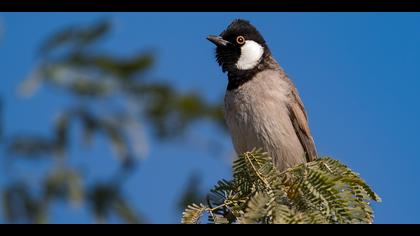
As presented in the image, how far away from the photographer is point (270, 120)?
6457mm

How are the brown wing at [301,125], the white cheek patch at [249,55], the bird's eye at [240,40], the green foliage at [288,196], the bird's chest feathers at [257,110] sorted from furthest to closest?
the bird's eye at [240,40], the white cheek patch at [249,55], the brown wing at [301,125], the bird's chest feathers at [257,110], the green foliage at [288,196]

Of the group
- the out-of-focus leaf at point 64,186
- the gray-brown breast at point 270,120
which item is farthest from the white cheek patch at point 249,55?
the out-of-focus leaf at point 64,186

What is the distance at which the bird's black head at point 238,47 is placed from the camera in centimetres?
693

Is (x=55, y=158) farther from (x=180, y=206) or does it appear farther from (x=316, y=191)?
(x=316, y=191)

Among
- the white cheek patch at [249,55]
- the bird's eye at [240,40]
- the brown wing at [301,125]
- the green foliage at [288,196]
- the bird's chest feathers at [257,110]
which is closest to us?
the green foliage at [288,196]

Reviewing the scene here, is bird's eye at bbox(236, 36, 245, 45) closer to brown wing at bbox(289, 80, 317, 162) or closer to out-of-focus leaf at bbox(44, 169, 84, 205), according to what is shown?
brown wing at bbox(289, 80, 317, 162)

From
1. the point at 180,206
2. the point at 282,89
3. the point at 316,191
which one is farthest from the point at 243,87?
the point at 316,191

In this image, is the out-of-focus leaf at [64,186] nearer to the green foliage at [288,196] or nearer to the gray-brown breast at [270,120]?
the gray-brown breast at [270,120]

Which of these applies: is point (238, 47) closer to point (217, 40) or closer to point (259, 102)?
point (217, 40)

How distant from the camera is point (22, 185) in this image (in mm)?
7691

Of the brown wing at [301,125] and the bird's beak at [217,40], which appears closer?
the brown wing at [301,125]

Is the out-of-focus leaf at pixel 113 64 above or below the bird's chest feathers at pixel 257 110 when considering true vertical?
above

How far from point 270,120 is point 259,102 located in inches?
7.7

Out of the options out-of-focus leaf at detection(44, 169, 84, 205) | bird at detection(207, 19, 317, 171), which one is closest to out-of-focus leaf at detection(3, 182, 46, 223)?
out-of-focus leaf at detection(44, 169, 84, 205)
